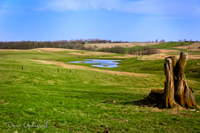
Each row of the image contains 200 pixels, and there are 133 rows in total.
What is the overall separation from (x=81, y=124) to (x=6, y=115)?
545cm

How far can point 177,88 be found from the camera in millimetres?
15117

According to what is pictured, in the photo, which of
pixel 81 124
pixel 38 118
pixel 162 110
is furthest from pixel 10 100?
pixel 162 110

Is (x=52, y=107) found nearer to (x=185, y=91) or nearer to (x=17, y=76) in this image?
(x=185, y=91)

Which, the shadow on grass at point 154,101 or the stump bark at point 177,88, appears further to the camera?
the shadow on grass at point 154,101

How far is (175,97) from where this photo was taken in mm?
15211

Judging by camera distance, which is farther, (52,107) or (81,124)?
(52,107)

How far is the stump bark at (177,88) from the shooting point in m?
14.8

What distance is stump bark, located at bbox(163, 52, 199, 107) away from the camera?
14.8 meters

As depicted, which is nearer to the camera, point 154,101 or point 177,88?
point 177,88

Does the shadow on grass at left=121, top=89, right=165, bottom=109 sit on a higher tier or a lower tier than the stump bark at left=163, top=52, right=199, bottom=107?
lower

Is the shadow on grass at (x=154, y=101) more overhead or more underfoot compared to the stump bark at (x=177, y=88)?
more underfoot

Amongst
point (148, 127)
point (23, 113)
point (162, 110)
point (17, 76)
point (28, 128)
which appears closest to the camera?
point (28, 128)

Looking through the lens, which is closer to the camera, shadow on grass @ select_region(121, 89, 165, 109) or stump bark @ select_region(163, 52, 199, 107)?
stump bark @ select_region(163, 52, 199, 107)

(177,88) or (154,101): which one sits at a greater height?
(177,88)
